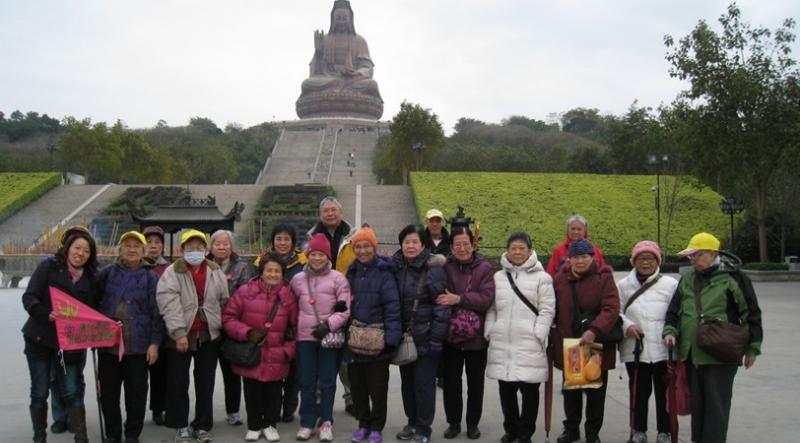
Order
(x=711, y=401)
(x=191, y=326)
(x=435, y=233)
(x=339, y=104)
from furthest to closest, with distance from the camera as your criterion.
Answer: (x=339, y=104) < (x=435, y=233) < (x=191, y=326) < (x=711, y=401)

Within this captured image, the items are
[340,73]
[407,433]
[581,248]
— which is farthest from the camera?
[340,73]

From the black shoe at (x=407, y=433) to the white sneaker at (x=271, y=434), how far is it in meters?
0.73

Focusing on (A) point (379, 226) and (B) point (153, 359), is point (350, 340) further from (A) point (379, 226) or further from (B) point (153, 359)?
(A) point (379, 226)

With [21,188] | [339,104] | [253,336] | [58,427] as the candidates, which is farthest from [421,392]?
[339,104]

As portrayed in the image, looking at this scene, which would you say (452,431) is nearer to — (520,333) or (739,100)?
(520,333)

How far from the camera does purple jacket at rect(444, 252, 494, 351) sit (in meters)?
4.21

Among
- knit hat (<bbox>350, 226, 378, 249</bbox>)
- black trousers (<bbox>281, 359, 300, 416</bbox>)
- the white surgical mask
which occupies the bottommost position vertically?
black trousers (<bbox>281, 359, 300, 416</bbox>)

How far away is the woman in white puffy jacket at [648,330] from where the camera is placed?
13.7ft

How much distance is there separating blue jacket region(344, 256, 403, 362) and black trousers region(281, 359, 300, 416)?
596mm

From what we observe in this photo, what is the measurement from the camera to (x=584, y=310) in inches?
163

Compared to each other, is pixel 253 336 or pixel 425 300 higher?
pixel 425 300

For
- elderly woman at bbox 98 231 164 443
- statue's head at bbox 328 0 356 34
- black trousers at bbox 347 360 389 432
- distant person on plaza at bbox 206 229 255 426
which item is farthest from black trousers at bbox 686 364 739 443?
Result: statue's head at bbox 328 0 356 34

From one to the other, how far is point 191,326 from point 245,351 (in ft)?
1.17

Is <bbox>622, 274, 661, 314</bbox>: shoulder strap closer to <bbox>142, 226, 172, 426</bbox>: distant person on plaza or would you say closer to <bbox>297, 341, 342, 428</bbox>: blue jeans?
<bbox>297, 341, 342, 428</bbox>: blue jeans
